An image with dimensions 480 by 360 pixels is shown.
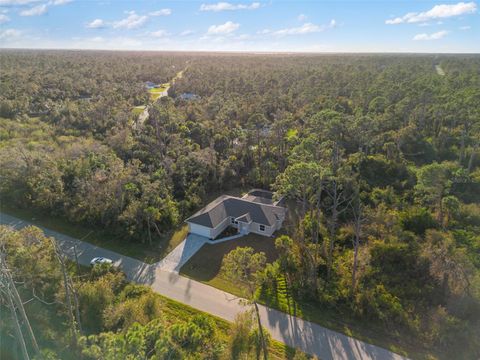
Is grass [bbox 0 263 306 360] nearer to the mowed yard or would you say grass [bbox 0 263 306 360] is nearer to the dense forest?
the mowed yard

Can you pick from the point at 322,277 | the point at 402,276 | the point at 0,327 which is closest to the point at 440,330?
the point at 402,276

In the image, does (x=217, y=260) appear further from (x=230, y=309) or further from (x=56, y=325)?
(x=56, y=325)

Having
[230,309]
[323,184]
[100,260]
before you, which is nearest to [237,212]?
[323,184]

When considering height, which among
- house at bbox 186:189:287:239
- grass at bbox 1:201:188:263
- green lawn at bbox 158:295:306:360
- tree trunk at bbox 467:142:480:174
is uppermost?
tree trunk at bbox 467:142:480:174

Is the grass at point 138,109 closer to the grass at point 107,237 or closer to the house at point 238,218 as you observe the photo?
the grass at point 107,237

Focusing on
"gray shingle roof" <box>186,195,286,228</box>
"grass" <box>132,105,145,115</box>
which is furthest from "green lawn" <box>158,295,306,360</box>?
"grass" <box>132,105,145,115</box>

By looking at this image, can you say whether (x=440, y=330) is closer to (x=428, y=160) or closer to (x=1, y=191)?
(x=428, y=160)
